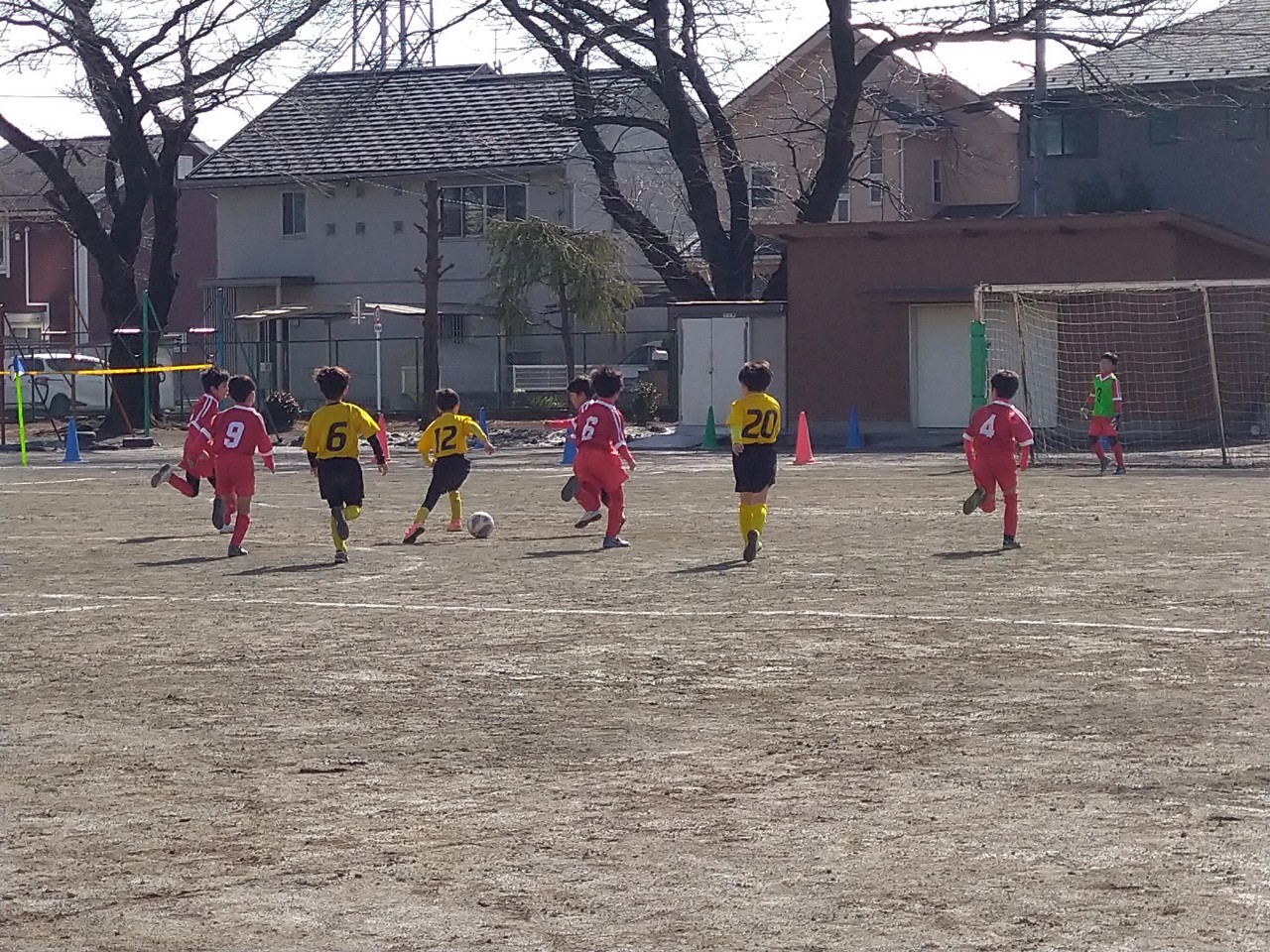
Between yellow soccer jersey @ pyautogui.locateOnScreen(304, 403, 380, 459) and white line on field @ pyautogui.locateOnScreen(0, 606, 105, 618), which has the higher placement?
yellow soccer jersey @ pyautogui.locateOnScreen(304, 403, 380, 459)

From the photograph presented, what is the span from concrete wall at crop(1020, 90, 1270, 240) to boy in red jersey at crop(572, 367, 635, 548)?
3060 centimetres

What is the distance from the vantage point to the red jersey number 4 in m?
14.6

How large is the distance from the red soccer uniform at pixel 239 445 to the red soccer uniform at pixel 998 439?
5.43 meters

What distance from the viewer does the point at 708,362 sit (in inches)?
1422

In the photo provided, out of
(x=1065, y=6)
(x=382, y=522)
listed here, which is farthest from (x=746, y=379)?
(x=1065, y=6)

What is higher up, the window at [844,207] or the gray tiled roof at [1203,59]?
the gray tiled roof at [1203,59]

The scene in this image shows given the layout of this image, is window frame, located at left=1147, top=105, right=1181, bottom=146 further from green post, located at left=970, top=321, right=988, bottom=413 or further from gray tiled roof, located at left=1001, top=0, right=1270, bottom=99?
green post, located at left=970, top=321, right=988, bottom=413

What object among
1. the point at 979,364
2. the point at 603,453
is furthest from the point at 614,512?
the point at 979,364

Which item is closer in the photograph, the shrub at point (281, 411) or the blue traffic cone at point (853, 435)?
the blue traffic cone at point (853, 435)

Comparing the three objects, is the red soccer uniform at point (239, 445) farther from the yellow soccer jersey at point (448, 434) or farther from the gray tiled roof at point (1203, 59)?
the gray tiled roof at point (1203, 59)

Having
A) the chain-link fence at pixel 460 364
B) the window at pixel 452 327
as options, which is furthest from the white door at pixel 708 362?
the window at pixel 452 327

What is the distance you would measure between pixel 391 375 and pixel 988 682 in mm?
39795

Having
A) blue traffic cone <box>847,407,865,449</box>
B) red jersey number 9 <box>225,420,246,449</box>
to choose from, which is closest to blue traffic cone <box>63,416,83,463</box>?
blue traffic cone <box>847,407,865,449</box>

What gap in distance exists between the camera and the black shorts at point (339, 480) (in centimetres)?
1420
